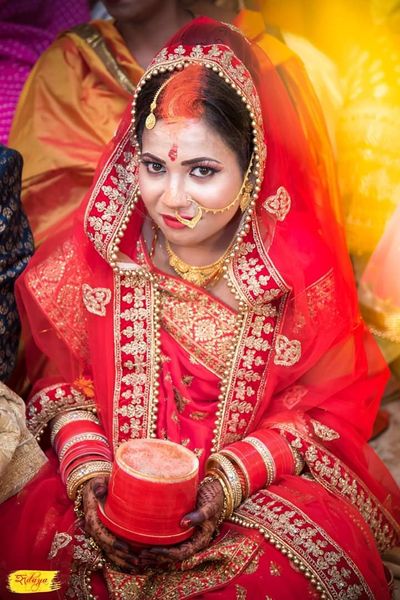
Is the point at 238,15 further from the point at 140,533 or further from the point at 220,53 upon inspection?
the point at 140,533

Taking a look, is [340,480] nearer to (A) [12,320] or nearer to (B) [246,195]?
(B) [246,195]

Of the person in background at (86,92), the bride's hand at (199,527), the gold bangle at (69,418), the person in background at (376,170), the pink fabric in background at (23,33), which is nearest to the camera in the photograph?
the bride's hand at (199,527)

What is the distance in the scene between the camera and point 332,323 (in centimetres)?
273

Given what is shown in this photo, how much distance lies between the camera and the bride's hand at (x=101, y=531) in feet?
7.62

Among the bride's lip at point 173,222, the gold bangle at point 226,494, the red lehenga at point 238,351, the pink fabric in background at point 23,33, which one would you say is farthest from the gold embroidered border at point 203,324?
the pink fabric in background at point 23,33

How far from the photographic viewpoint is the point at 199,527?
7.93ft

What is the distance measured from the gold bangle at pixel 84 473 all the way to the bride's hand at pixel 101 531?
0.02 meters

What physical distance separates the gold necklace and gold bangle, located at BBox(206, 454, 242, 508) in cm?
50

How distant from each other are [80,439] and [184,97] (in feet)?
3.29

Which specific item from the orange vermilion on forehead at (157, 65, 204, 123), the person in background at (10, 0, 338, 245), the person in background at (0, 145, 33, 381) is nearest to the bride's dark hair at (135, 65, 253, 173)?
the orange vermilion on forehead at (157, 65, 204, 123)

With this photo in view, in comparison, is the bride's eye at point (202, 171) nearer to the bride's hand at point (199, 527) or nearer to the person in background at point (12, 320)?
the person in background at point (12, 320)

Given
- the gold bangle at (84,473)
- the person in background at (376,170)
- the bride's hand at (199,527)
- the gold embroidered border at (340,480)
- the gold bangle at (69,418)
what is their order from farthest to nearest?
the person in background at (376,170)
the gold bangle at (69,418)
the gold embroidered border at (340,480)
the gold bangle at (84,473)
the bride's hand at (199,527)

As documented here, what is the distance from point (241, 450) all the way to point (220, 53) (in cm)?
108

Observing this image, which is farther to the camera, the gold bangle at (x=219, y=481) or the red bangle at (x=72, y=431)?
the red bangle at (x=72, y=431)
